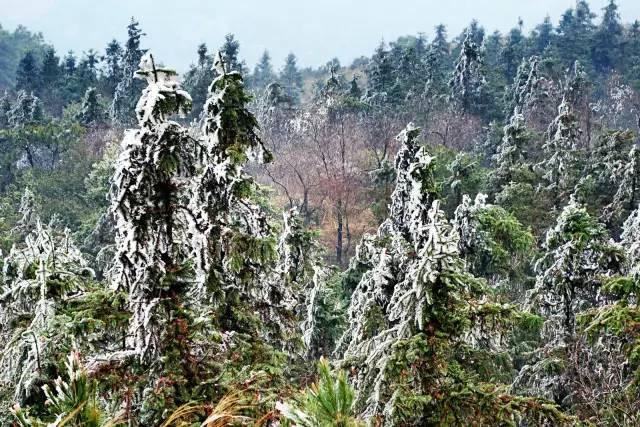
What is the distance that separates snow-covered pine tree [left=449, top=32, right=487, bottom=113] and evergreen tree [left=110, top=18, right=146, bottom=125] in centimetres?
2376

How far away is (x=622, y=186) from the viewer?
21.5 m

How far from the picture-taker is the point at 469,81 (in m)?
45.1

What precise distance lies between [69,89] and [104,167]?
24.9m

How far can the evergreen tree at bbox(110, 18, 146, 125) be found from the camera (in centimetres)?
4156

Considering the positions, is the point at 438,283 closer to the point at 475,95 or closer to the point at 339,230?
the point at 339,230

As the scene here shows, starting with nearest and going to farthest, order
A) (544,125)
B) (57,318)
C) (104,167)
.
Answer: (57,318) → (104,167) → (544,125)

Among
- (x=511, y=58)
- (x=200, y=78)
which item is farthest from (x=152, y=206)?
(x=511, y=58)

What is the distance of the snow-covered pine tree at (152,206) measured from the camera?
15.5ft

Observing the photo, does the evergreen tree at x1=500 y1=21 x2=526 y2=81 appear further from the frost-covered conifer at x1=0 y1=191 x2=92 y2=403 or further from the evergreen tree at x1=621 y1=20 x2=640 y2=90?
the frost-covered conifer at x1=0 y1=191 x2=92 y2=403

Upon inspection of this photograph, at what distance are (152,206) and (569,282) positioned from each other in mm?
8737

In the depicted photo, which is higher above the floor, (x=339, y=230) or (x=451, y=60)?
(x=451, y=60)

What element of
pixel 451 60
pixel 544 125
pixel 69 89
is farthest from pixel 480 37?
pixel 69 89

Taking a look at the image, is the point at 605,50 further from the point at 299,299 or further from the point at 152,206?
the point at 152,206

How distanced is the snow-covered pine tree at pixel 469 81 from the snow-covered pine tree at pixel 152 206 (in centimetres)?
4173
